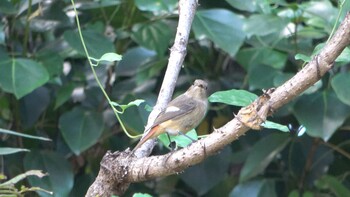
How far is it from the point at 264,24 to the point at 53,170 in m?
1.07

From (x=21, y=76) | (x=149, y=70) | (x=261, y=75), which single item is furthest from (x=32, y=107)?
(x=261, y=75)

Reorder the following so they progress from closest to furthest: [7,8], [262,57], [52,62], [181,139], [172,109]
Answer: [181,139] < [172,109] < [7,8] < [52,62] < [262,57]

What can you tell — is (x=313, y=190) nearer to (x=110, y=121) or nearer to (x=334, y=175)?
(x=334, y=175)

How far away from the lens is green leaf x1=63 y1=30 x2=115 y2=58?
345 centimetres

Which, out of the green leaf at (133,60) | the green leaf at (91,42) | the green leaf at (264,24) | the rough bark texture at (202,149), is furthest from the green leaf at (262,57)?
the rough bark texture at (202,149)

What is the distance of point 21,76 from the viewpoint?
3355 mm

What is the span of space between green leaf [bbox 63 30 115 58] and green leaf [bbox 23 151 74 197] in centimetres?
51

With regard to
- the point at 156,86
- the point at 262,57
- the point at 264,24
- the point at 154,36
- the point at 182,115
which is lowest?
the point at 156,86

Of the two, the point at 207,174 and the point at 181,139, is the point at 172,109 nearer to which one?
the point at 181,139

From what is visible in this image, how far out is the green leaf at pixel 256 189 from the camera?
380 centimetres

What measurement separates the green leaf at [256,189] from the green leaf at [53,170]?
0.72 m

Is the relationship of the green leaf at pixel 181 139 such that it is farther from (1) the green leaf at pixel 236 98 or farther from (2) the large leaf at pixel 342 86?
(2) the large leaf at pixel 342 86

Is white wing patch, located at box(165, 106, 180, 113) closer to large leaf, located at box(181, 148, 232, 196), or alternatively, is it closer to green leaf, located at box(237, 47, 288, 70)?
green leaf, located at box(237, 47, 288, 70)

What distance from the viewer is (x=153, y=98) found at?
12.2ft
